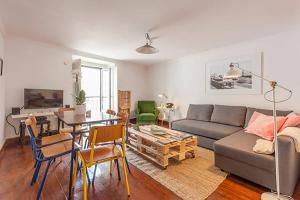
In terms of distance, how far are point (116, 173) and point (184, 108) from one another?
123 inches

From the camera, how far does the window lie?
5300 millimetres

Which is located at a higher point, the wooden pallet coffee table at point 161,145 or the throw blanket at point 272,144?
Answer: the throw blanket at point 272,144

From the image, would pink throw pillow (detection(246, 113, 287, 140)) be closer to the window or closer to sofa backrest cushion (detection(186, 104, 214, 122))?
sofa backrest cushion (detection(186, 104, 214, 122))

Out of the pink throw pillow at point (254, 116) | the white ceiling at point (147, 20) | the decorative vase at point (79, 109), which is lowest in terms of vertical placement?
the pink throw pillow at point (254, 116)

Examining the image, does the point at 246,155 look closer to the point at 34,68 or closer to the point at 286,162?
the point at 286,162

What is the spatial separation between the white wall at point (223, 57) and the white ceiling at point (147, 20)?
0.27 m

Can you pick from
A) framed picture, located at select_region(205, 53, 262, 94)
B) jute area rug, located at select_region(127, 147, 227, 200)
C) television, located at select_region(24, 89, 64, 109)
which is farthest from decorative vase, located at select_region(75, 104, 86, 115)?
framed picture, located at select_region(205, 53, 262, 94)

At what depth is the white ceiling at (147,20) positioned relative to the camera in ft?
6.66

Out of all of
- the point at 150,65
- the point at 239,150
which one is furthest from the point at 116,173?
the point at 150,65

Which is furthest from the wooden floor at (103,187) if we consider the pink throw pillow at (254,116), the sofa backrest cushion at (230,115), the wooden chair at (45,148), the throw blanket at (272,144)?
the sofa backrest cushion at (230,115)

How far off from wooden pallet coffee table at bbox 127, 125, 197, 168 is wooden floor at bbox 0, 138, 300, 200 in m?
0.35

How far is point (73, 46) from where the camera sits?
380 centimetres

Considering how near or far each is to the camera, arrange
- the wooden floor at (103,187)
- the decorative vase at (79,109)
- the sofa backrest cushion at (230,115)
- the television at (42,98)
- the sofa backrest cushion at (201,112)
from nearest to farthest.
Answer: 1. the wooden floor at (103,187)
2. the decorative vase at (79,109)
3. the sofa backrest cushion at (230,115)
4. the television at (42,98)
5. the sofa backrest cushion at (201,112)

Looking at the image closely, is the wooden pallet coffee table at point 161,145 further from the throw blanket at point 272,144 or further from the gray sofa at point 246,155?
the throw blanket at point 272,144
